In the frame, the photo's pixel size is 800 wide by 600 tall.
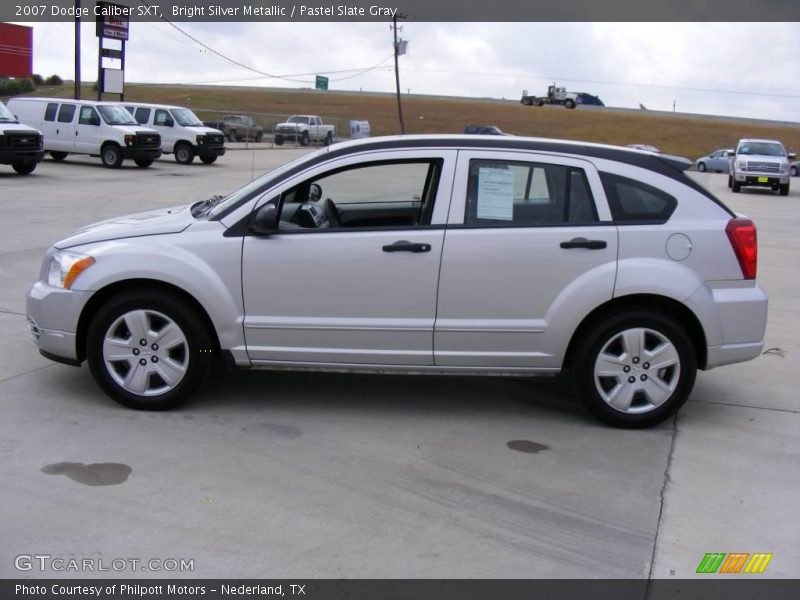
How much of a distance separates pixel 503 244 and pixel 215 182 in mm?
19964

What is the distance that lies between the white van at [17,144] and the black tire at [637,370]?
19.9 metres

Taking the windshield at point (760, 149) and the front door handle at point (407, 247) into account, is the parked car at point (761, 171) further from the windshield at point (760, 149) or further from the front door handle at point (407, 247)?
the front door handle at point (407, 247)

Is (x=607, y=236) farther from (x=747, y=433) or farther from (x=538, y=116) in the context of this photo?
(x=538, y=116)

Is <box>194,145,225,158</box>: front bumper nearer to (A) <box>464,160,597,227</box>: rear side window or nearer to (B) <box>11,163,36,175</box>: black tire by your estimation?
(B) <box>11,163,36,175</box>: black tire

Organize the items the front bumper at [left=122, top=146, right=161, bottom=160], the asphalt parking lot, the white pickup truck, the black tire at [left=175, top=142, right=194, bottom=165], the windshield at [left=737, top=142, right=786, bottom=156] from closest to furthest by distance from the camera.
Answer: the asphalt parking lot, the front bumper at [left=122, top=146, right=161, bottom=160], the windshield at [left=737, top=142, right=786, bottom=156], the black tire at [left=175, top=142, right=194, bottom=165], the white pickup truck

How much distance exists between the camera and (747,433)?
544cm

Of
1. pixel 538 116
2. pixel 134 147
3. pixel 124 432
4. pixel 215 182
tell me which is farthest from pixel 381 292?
pixel 538 116

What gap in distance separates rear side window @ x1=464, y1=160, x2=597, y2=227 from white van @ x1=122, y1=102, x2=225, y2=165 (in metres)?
27.0

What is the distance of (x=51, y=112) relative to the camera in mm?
27391

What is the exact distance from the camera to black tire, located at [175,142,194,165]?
30906 mm

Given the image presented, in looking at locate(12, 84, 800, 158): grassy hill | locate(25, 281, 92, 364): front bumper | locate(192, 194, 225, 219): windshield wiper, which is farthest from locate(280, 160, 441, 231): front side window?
locate(12, 84, 800, 158): grassy hill

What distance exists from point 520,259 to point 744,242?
137 cm

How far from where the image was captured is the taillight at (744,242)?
5.29 meters

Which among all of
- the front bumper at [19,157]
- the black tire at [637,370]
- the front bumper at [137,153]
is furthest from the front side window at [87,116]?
the black tire at [637,370]
